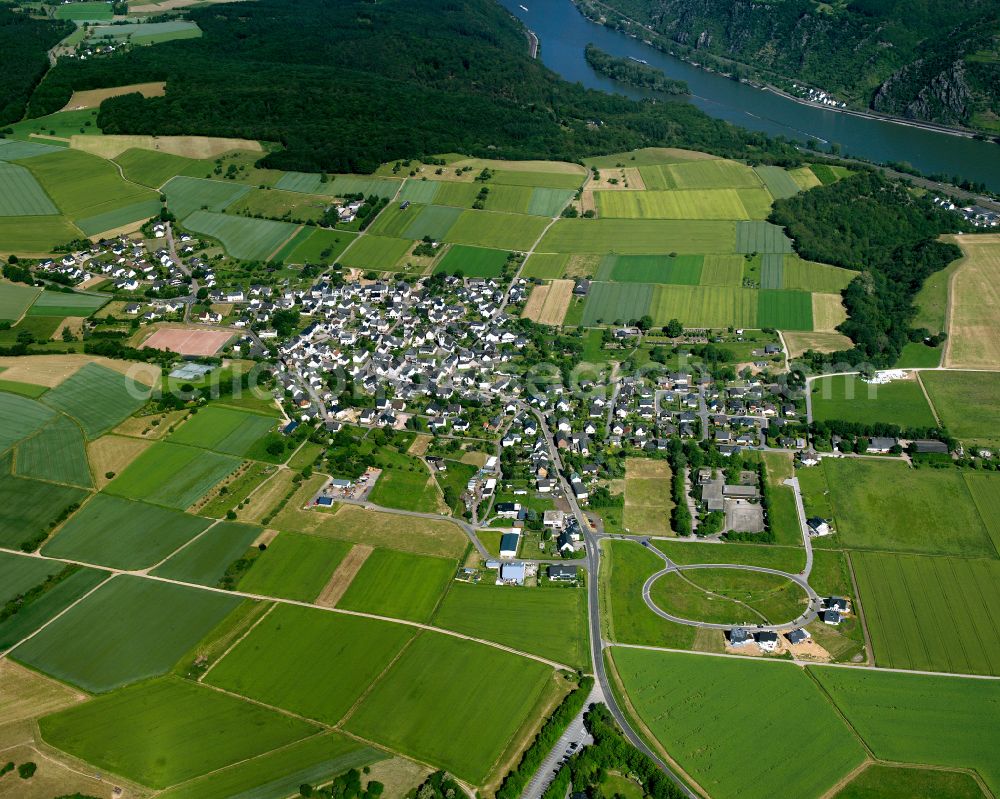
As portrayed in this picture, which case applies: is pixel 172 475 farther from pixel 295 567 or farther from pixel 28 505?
pixel 295 567

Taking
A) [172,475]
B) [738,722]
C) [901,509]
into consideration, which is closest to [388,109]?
[172,475]

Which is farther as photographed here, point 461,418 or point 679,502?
point 461,418

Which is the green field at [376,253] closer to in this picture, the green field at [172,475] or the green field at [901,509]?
the green field at [172,475]

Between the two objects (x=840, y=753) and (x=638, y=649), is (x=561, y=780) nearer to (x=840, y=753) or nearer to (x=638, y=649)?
(x=638, y=649)

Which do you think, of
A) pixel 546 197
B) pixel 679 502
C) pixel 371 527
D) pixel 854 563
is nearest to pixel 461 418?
pixel 371 527

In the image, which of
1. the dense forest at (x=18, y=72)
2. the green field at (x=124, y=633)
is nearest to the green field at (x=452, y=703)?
the green field at (x=124, y=633)

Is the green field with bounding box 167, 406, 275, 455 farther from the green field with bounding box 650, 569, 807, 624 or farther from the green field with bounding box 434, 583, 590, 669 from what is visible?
the green field with bounding box 650, 569, 807, 624
